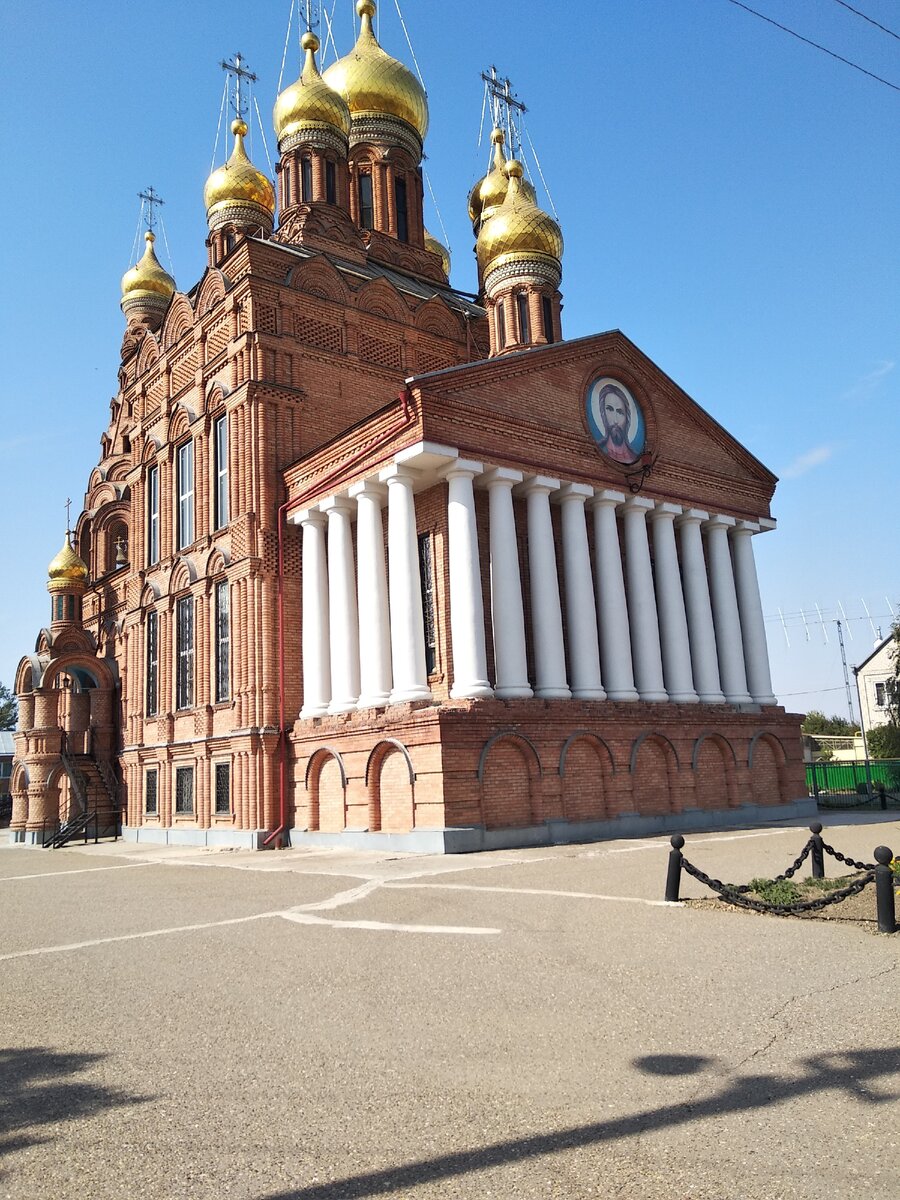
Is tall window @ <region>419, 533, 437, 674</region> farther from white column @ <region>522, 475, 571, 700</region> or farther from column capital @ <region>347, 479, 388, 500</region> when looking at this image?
white column @ <region>522, 475, 571, 700</region>

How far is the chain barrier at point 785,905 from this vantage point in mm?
Answer: 8312

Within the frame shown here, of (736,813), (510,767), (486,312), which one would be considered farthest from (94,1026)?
(486,312)

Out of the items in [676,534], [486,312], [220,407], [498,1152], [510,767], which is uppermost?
[486,312]

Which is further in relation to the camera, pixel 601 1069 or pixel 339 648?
pixel 339 648

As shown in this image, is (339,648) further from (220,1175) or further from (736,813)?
(220,1175)

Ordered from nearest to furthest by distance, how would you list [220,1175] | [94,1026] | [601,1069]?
1. [220,1175]
2. [601,1069]
3. [94,1026]

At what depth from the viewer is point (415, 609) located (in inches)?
707

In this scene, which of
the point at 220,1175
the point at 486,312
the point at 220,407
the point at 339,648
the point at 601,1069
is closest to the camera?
the point at 220,1175

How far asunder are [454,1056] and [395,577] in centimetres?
1344

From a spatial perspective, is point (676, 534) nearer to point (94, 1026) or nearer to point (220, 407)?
point (220, 407)

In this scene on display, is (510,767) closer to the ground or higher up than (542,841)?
higher up

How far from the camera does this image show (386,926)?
30.4 ft

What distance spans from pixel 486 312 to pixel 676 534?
962cm

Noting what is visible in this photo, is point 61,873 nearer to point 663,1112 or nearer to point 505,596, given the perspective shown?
point 505,596
